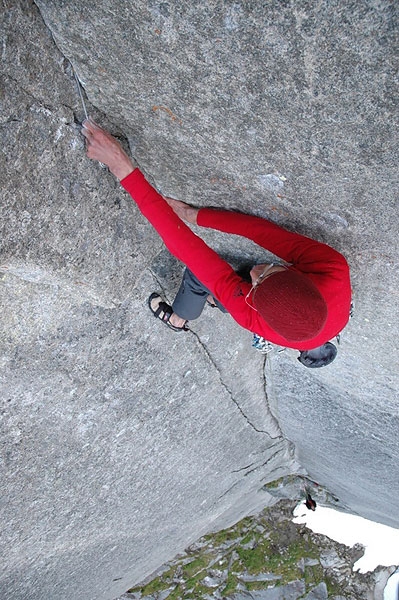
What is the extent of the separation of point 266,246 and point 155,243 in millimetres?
397

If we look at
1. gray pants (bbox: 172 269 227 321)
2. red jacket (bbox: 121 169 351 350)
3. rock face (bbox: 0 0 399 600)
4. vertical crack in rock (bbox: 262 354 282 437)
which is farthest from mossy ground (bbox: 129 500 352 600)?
red jacket (bbox: 121 169 351 350)

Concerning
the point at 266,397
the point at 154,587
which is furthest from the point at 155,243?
the point at 154,587

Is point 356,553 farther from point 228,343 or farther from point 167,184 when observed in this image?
point 167,184

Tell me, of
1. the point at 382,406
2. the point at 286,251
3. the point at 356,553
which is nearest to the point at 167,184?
the point at 286,251

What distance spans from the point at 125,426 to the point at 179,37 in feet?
5.29

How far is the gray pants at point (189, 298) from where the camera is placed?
2.01 meters

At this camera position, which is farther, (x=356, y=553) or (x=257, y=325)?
(x=356, y=553)

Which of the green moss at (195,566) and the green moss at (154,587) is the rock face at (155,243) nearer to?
the green moss at (154,587)

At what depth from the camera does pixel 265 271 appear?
4.88 feet

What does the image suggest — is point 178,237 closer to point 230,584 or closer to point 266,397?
point 266,397

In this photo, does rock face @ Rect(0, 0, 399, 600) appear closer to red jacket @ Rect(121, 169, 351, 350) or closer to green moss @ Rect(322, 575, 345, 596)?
red jacket @ Rect(121, 169, 351, 350)

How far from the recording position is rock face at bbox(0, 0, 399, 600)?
1.06 meters

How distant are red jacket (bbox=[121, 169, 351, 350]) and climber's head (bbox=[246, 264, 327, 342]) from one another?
135 millimetres

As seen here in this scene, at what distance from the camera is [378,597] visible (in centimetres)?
418
